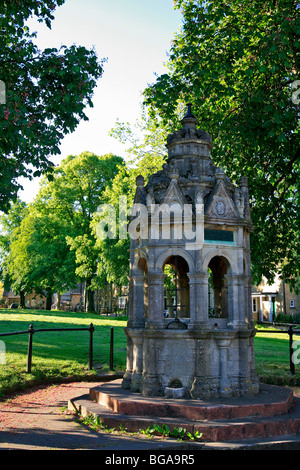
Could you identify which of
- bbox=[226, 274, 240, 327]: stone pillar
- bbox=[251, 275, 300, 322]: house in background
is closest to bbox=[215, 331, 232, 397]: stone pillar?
bbox=[226, 274, 240, 327]: stone pillar

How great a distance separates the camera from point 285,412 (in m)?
7.56

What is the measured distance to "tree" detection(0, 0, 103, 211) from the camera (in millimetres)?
9391

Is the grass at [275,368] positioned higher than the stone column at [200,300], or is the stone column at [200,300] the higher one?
the stone column at [200,300]

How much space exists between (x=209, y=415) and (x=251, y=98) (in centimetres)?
917

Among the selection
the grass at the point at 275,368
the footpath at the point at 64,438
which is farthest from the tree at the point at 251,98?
the footpath at the point at 64,438

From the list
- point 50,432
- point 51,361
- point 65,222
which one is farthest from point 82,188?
point 50,432

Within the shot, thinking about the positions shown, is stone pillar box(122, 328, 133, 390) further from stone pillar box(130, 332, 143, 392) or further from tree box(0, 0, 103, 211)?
tree box(0, 0, 103, 211)

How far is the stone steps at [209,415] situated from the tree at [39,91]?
17.0ft

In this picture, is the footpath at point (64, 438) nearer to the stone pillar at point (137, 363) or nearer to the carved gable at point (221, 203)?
the stone pillar at point (137, 363)

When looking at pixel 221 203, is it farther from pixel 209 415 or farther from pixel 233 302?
pixel 209 415

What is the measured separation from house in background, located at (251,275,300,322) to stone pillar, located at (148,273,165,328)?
122 feet

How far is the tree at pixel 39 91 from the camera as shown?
9.39 m

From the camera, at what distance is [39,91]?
1048 cm

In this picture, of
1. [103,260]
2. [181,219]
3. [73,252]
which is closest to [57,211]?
[73,252]
